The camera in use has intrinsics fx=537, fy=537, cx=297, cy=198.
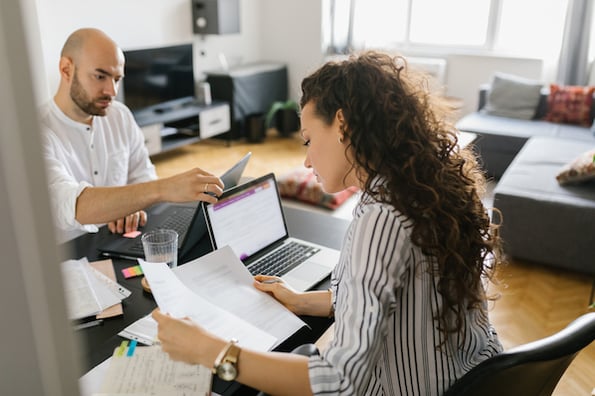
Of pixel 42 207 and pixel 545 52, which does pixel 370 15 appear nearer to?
pixel 545 52

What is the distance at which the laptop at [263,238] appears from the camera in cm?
140

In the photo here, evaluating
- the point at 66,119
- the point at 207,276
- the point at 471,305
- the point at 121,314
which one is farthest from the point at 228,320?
the point at 66,119

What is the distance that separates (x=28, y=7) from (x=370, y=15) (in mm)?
A: 6161

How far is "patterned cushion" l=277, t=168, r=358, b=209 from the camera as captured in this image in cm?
374

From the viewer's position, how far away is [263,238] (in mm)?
1526

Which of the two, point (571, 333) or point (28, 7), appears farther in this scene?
point (571, 333)

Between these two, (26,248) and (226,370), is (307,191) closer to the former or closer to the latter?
(226,370)

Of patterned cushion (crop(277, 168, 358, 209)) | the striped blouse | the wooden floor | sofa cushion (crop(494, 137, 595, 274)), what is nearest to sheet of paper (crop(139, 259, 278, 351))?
the striped blouse

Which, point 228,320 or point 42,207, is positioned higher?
point 42,207

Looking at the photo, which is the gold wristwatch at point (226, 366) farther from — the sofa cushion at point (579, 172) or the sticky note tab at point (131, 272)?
the sofa cushion at point (579, 172)

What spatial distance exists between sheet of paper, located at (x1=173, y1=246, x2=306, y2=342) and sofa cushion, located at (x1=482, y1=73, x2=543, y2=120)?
160 inches

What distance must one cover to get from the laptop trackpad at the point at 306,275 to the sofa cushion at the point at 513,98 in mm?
3842

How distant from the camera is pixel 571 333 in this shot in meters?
0.89

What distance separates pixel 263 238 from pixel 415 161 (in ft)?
2.15
